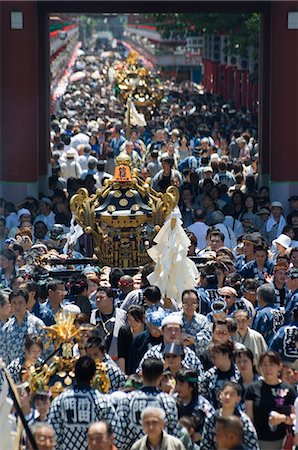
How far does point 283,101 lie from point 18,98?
13.9ft

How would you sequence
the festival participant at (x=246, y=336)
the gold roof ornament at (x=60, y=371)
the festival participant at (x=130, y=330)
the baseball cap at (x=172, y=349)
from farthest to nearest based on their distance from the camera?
the festival participant at (x=130, y=330) < the festival participant at (x=246, y=336) < the baseball cap at (x=172, y=349) < the gold roof ornament at (x=60, y=371)

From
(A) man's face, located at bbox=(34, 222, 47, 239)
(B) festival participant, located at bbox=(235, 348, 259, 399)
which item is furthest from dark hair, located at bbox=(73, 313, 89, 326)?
(A) man's face, located at bbox=(34, 222, 47, 239)

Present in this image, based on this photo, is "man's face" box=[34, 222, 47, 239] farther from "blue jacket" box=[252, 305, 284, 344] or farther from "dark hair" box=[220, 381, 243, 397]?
"dark hair" box=[220, 381, 243, 397]

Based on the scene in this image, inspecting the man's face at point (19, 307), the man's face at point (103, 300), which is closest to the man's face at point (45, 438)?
the man's face at point (19, 307)

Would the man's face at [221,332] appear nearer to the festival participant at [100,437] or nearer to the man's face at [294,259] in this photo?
the festival participant at [100,437]

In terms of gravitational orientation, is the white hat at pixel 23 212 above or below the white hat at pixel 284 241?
below

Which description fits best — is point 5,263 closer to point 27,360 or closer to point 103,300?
point 103,300

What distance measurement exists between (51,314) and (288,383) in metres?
3.76

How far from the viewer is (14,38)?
2533cm

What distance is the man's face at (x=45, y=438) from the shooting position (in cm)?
962

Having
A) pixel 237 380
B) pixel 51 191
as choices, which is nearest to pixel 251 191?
pixel 51 191

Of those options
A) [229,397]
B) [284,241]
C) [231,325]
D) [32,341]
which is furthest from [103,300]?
[284,241]

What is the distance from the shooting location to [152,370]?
1076 cm

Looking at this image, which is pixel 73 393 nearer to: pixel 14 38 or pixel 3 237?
pixel 3 237
